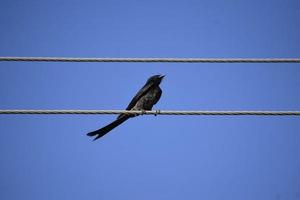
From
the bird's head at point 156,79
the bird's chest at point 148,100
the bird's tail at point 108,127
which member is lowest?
the bird's tail at point 108,127

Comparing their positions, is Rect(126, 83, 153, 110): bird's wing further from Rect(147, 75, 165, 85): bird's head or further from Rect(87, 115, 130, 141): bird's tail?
Rect(87, 115, 130, 141): bird's tail

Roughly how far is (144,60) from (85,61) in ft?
1.96

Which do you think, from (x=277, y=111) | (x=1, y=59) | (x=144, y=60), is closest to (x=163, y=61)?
(x=144, y=60)

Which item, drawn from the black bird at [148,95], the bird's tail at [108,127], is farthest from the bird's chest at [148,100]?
the bird's tail at [108,127]

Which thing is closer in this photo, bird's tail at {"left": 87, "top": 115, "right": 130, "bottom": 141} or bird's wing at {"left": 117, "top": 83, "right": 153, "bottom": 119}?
bird's tail at {"left": 87, "top": 115, "right": 130, "bottom": 141}

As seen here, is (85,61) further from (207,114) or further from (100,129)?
(100,129)

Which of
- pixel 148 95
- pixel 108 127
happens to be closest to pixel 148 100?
pixel 148 95

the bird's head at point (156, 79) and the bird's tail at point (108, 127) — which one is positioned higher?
the bird's head at point (156, 79)

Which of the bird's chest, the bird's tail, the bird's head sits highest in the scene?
the bird's head

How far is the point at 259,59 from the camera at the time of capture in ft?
17.7

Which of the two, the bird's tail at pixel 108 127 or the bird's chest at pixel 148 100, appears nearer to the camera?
the bird's tail at pixel 108 127

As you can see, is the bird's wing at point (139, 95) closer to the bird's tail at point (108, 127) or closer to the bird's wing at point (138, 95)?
the bird's wing at point (138, 95)

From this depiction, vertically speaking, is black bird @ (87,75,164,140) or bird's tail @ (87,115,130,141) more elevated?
black bird @ (87,75,164,140)

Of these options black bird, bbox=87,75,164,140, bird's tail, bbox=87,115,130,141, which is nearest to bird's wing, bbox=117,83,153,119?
black bird, bbox=87,75,164,140
